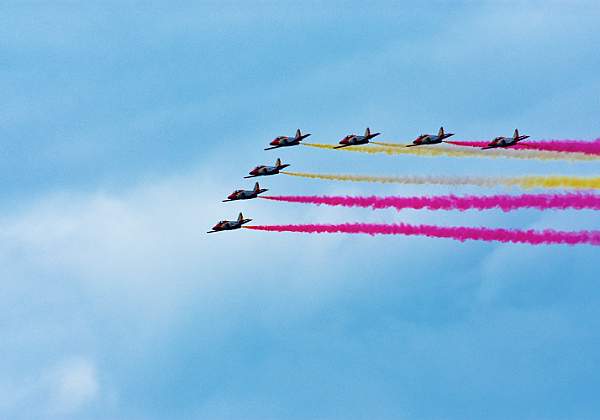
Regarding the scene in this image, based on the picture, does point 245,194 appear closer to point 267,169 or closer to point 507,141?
point 267,169

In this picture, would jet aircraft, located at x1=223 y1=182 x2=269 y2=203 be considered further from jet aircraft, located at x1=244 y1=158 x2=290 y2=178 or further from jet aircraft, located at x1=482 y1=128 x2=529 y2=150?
jet aircraft, located at x1=482 y1=128 x2=529 y2=150

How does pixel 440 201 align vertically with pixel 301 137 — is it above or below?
below

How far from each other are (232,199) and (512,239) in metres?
29.8

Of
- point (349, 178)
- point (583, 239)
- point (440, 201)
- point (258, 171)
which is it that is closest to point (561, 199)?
point (583, 239)

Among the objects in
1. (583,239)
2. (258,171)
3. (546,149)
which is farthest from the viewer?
(258,171)

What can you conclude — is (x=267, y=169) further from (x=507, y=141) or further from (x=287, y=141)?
(x=507, y=141)

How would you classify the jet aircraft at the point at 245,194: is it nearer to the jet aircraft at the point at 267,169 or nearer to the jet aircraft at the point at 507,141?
the jet aircraft at the point at 267,169

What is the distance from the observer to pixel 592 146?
3994 inches

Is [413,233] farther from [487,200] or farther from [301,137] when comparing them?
[301,137]

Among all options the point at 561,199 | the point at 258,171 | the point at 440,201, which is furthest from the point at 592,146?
the point at 258,171

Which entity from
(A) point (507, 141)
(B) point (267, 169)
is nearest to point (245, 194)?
(B) point (267, 169)

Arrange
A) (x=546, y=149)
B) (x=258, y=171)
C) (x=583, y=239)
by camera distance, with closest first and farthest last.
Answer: (x=583, y=239), (x=546, y=149), (x=258, y=171)

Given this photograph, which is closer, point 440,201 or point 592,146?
point 592,146

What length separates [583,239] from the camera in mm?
99750
